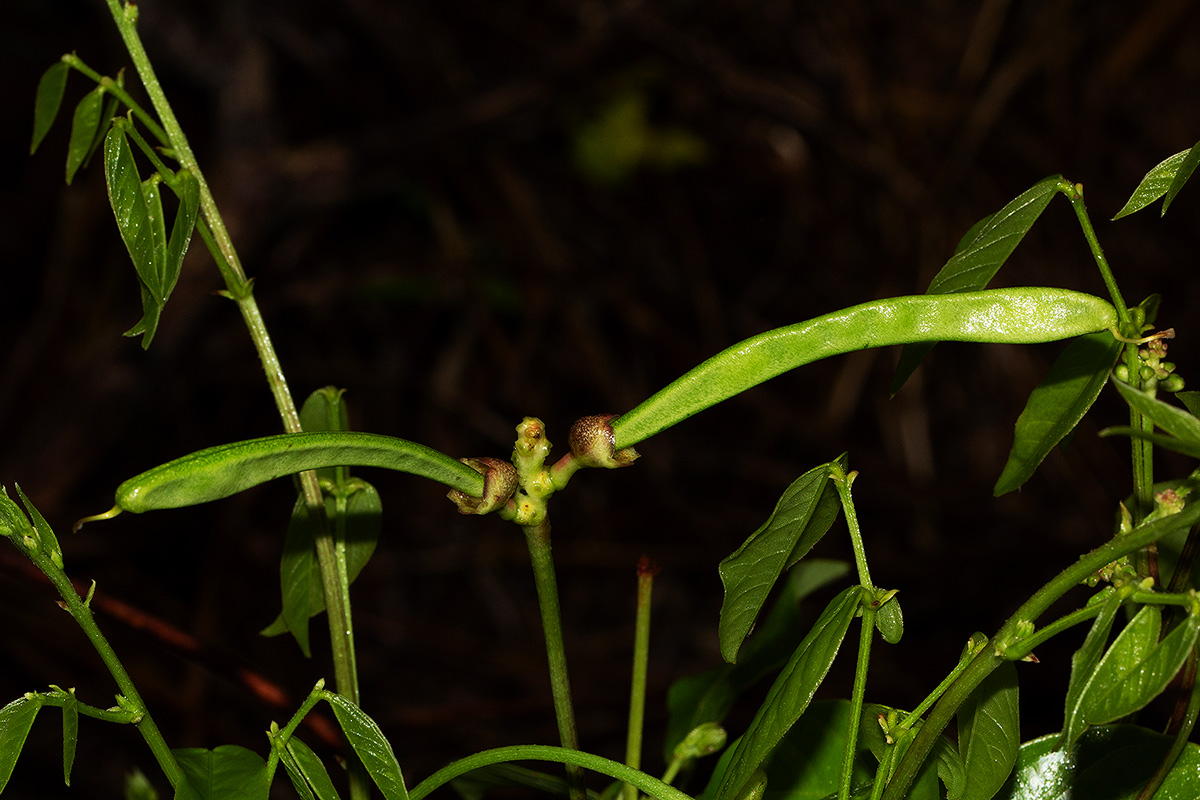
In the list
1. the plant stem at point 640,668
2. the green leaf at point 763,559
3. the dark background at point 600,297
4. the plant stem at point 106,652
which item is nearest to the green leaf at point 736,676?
the plant stem at point 640,668

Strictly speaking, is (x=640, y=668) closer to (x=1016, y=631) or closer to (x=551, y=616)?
(x=551, y=616)

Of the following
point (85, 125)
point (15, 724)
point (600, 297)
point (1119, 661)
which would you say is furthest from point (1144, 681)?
point (600, 297)

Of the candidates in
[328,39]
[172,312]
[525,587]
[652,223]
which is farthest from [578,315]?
[172,312]

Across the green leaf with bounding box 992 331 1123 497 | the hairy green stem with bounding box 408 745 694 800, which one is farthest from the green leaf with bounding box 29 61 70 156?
the green leaf with bounding box 992 331 1123 497

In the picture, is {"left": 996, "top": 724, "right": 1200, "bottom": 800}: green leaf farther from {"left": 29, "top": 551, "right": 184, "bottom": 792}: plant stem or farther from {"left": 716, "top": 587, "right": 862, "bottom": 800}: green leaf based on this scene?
{"left": 29, "top": 551, "right": 184, "bottom": 792}: plant stem

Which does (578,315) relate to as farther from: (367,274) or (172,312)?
(172,312)

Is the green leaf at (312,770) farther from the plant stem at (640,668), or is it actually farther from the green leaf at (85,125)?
the green leaf at (85,125)
